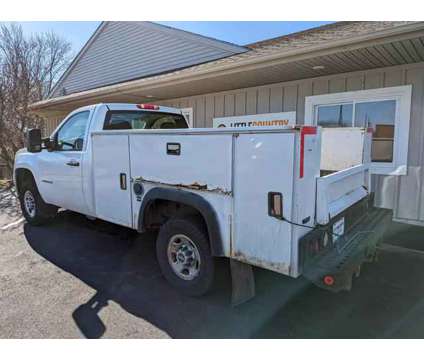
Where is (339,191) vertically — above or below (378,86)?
below

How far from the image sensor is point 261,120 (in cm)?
688

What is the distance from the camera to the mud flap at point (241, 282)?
3.00 m

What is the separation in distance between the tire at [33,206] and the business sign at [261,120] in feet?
13.5

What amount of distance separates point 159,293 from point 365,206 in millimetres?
2671

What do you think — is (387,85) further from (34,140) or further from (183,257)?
(34,140)

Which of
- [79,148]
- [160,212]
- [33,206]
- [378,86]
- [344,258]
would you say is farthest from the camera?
[33,206]

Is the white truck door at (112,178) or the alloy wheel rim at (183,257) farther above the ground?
the white truck door at (112,178)

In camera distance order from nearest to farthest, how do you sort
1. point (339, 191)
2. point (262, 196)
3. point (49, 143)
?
point (262, 196) → point (339, 191) → point (49, 143)

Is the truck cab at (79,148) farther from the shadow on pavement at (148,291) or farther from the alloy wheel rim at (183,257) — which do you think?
the alloy wheel rim at (183,257)

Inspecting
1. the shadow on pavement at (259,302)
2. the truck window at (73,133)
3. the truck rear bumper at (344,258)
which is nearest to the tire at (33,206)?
the shadow on pavement at (259,302)

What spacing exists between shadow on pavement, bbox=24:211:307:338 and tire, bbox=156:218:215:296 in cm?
12

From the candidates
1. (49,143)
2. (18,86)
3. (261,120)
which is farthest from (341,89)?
(18,86)

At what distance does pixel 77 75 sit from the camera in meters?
13.4

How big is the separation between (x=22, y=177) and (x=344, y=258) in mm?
5904
